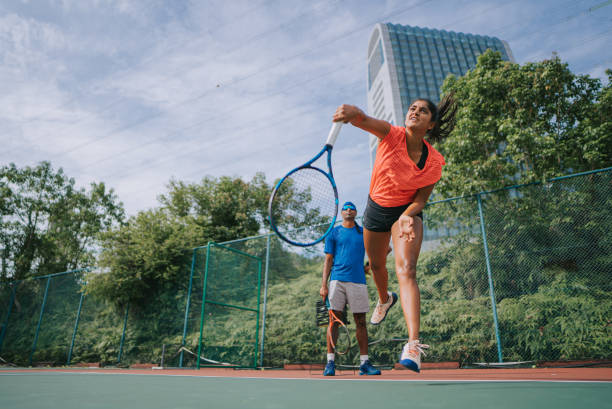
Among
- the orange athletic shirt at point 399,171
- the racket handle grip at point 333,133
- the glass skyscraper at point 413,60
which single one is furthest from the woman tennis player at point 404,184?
the glass skyscraper at point 413,60

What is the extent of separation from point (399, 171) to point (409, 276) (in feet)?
2.15

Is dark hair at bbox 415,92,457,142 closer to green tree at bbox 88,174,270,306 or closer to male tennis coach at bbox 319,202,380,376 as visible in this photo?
male tennis coach at bbox 319,202,380,376

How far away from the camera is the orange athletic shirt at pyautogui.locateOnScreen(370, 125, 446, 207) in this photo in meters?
2.28

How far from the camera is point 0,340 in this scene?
A: 1032 cm

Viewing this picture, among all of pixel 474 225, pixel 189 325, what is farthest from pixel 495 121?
pixel 189 325

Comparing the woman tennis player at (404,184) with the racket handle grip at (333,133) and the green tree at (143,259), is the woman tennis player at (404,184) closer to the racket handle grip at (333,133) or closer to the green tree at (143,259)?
the racket handle grip at (333,133)

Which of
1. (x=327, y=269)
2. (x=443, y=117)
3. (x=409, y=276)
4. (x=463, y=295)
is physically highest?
(x=443, y=117)

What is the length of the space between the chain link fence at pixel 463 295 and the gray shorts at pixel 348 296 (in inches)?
77.2

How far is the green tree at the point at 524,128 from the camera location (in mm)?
7230

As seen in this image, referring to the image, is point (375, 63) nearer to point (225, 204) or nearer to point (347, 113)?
point (225, 204)

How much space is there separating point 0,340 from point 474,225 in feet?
42.1

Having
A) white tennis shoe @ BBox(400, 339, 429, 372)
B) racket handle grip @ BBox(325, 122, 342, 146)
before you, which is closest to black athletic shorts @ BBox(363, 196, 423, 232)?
racket handle grip @ BBox(325, 122, 342, 146)

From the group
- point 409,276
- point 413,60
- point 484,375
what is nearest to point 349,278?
point 484,375

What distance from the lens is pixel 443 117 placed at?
259 centimetres
